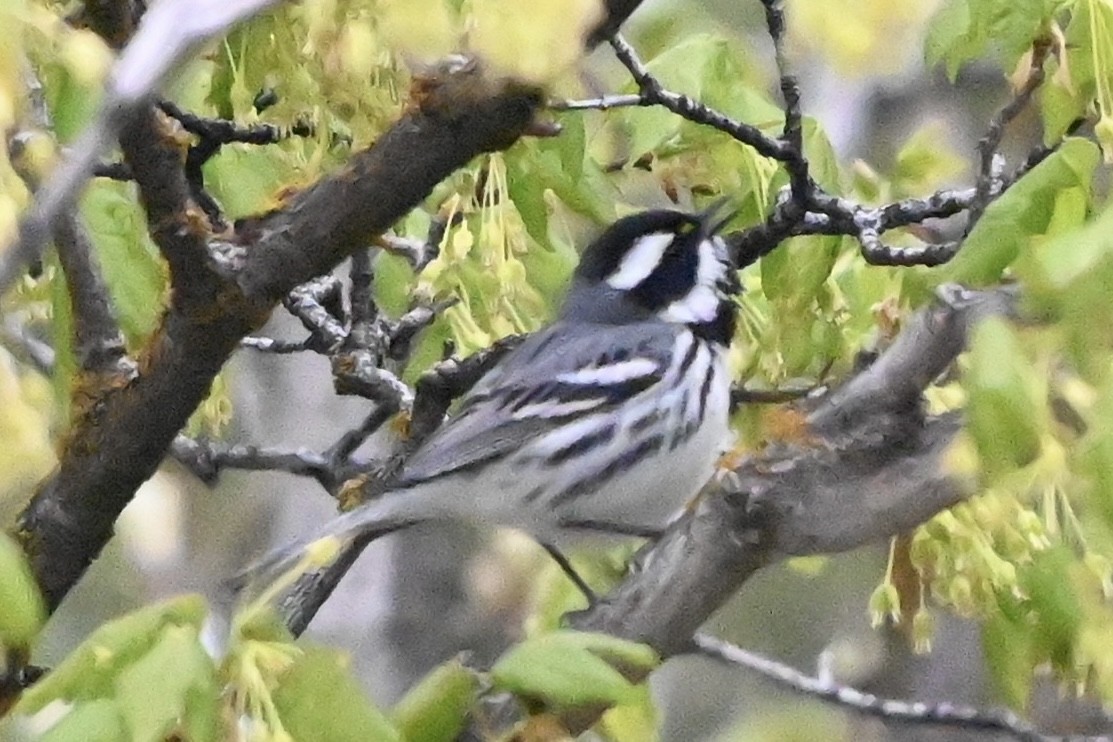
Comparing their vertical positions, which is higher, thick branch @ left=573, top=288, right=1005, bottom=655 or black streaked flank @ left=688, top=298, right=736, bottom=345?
thick branch @ left=573, top=288, right=1005, bottom=655

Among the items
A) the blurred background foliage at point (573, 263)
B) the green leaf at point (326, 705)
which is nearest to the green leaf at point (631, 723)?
the blurred background foliage at point (573, 263)

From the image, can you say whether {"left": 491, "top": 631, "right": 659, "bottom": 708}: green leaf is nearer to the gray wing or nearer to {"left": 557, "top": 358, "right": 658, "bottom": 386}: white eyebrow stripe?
the gray wing

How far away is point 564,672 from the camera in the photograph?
66 cm

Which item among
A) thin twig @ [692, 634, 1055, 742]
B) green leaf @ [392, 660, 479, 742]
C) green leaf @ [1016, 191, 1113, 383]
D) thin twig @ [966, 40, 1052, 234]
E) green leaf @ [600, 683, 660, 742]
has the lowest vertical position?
thin twig @ [692, 634, 1055, 742]

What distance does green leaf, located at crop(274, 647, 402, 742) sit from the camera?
68 cm

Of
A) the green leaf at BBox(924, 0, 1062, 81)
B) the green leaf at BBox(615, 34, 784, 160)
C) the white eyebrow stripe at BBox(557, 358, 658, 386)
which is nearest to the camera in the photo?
the green leaf at BBox(924, 0, 1062, 81)

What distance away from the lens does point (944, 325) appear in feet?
2.43

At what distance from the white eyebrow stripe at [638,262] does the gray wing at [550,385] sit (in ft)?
0.28

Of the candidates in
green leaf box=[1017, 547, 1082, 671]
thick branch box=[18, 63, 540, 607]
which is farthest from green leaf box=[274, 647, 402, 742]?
green leaf box=[1017, 547, 1082, 671]

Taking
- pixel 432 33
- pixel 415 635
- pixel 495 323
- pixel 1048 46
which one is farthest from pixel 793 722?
pixel 432 33

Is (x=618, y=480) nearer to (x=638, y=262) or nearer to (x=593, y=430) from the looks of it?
(x=593, y=430)

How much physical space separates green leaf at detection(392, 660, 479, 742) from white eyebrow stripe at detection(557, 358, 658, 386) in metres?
0.70

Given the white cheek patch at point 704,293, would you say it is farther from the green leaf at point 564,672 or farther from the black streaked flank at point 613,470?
Result: the green leaf at point 564,672

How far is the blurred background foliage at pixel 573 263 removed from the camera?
1.97ft
